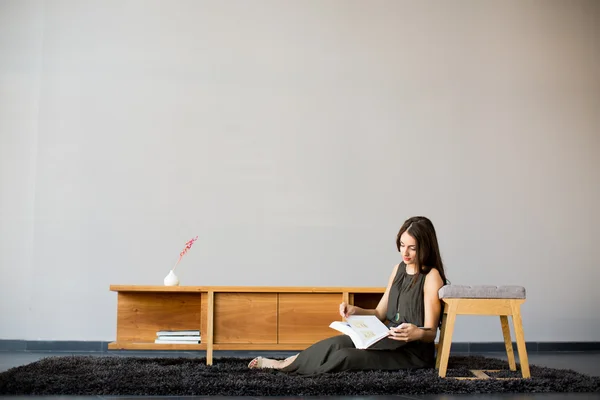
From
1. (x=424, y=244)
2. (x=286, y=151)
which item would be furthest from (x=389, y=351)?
(x=286, y=151)

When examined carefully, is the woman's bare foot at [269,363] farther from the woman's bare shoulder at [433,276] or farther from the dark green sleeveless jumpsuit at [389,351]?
the woman's bare shoulder at [433,276]

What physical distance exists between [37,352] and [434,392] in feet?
10.5

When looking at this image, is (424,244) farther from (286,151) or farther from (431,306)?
(286,151)

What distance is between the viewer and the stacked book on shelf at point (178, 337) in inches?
145

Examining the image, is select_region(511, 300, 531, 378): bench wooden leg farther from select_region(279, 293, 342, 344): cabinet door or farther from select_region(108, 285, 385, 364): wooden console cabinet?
select_region(279, 293, 342, 344): cabinet door

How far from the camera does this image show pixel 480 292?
125 inches

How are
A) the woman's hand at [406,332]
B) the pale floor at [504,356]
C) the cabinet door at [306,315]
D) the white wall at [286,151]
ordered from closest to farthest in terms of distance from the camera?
the pale floor at [504,356], the woman's hand at [406,332], the cabinet door at [306,315], the white wall at [286,151]

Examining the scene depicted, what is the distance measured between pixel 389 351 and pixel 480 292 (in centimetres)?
52

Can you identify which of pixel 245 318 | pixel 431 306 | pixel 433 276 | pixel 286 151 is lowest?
pixel 245 318

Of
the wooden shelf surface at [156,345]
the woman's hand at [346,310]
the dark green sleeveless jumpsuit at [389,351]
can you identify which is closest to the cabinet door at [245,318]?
the wooden shelf surface at [156,345]

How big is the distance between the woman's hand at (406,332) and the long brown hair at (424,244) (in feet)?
1.17

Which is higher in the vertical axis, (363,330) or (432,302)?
(432,302)

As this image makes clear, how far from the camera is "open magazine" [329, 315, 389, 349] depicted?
311 cm

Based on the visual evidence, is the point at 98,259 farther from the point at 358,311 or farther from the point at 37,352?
the point at 358,311
